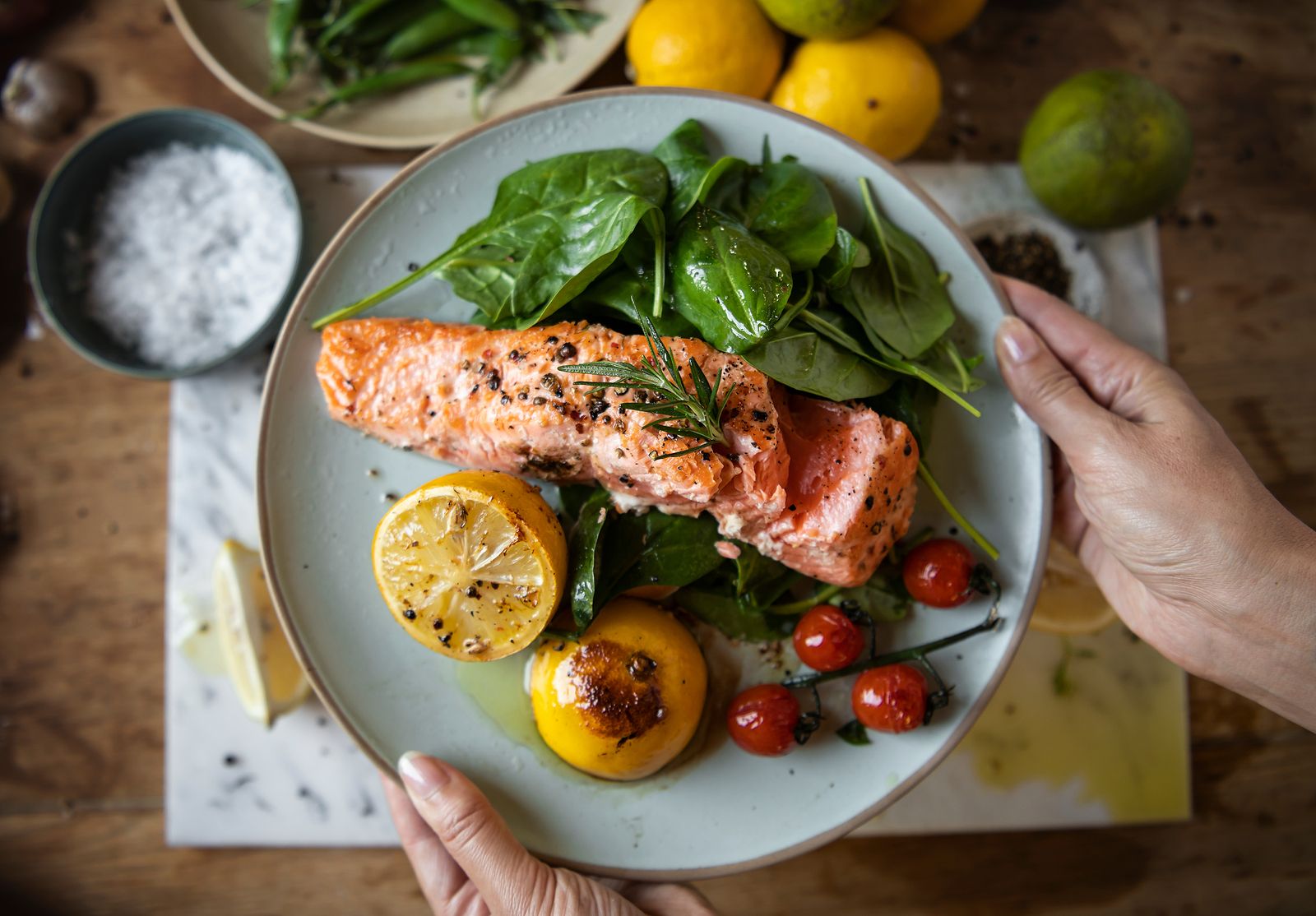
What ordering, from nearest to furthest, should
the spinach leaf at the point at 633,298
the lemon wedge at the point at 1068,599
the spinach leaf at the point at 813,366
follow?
the spinach leaf at the point at 813,366 < the spinach leaf at the point at 633,298 < the lemon wedge at the point at 1068,599

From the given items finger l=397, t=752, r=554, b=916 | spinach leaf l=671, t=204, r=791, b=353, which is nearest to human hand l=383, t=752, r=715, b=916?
finger l=397, t=752, r=554, b=916

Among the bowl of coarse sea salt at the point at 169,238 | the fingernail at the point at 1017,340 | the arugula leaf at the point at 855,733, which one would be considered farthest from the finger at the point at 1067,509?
the bowl of coarse sea salt at the point at 169,238

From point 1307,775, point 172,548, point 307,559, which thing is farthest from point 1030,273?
point 172,548

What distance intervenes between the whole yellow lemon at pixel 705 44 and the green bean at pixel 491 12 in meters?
0.37

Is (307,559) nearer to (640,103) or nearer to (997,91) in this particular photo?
(640,103)

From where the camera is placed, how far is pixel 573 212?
6.36 feet

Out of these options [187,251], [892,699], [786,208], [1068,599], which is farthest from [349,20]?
[1068,599]

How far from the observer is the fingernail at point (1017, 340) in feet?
6.63

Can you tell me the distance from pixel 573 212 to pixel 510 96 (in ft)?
2.67

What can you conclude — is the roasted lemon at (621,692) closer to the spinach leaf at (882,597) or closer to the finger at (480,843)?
the finger at (480,843)

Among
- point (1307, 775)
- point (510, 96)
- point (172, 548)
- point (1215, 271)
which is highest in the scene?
point (510, 96)

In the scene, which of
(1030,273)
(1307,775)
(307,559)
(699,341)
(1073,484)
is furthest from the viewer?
(1307,775)

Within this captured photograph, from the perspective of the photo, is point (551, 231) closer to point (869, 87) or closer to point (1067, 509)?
point (869, 87)

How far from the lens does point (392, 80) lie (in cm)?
251
